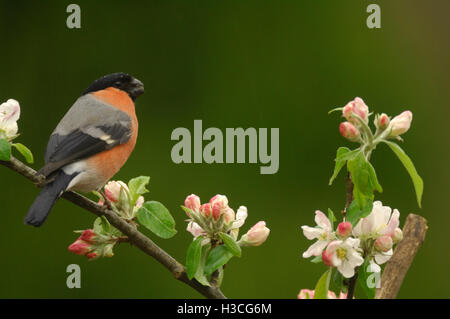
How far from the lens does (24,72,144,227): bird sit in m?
1.05

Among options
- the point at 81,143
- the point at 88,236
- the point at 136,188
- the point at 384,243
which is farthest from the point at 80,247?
the point at 384,243

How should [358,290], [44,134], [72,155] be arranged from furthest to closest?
[44,134], [358,290], [72,155]

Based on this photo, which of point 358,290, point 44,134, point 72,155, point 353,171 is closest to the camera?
point 353,171

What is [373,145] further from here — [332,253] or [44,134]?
[44,134]

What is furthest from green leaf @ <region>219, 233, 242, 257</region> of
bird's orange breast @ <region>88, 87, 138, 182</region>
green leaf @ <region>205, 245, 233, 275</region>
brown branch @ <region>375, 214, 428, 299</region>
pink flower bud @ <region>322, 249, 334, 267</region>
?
bird's orange breast @ <region>88, 87, 138, 182</region>

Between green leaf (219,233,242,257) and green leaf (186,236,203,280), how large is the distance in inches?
1.4

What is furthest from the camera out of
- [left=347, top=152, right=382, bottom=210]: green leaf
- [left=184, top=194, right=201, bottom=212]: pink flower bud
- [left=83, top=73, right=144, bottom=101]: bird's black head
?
[left=83, top=73, right=144, bottom=101]: bird's black head

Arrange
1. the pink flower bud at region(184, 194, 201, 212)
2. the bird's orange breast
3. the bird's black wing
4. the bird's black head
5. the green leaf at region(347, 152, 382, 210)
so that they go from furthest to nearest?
1. the bird's black head
2. the bird's orange breast
3. the bird's black wing
4. the pink flower bud at region(184, 194, 201, 212)
5. the green leaf at region(347, 152, 382, 210)

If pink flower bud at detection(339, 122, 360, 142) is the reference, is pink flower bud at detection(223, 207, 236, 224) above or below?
below

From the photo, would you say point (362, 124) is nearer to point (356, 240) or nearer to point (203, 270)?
point (356, 240)

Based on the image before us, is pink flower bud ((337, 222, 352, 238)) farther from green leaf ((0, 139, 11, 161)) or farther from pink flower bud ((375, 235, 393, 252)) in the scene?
green leaf ((0, 139, 11, 161))

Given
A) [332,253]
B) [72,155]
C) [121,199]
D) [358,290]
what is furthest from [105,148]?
[358,290]

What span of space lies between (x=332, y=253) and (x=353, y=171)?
11 centimetres

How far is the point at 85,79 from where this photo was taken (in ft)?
10.3
